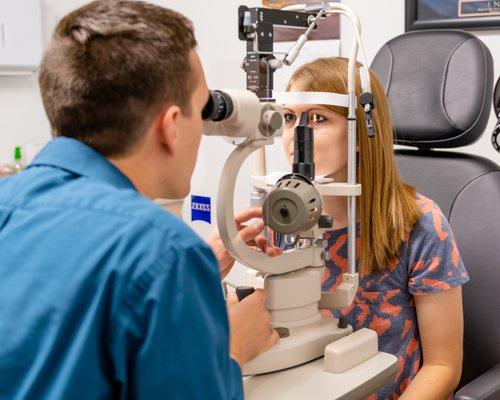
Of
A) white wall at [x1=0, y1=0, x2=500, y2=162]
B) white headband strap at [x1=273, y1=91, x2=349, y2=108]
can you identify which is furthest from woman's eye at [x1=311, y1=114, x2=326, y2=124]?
white wall at [x1=0, y1=0, x2=500, y2=162]

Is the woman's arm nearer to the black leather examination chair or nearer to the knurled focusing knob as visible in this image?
the black leather examination chair

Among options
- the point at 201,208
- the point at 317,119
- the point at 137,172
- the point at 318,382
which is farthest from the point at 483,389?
the point at 201,208

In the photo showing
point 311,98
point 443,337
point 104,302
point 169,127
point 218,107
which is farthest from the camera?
point 443,337

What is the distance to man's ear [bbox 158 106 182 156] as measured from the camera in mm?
790

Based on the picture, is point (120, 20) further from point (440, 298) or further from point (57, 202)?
point (440, 298)

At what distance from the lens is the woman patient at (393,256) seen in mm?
1316

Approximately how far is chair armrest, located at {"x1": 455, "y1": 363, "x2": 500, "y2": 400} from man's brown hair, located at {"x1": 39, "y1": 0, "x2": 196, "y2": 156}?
30.6 inches

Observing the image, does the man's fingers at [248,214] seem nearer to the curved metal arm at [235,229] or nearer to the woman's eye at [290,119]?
the curved metal arm at [235,229]

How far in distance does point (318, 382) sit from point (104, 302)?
47 cm

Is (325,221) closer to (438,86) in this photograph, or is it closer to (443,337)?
(443,337)

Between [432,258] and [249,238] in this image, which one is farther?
[432,258]

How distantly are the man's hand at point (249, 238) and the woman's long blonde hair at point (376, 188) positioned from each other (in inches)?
10.0

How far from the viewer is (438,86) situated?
1578 mm

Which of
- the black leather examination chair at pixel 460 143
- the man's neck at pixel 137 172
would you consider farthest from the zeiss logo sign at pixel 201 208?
the man's neck at pixel 137 172
